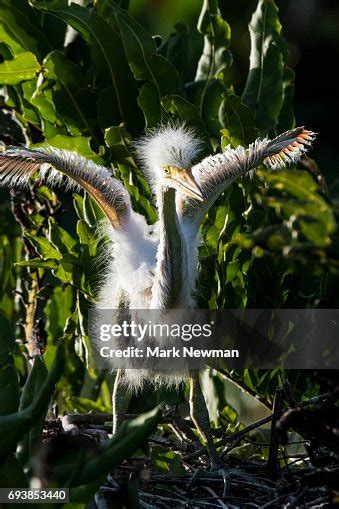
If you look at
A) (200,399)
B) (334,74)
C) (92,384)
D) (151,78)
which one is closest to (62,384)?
(92,384)

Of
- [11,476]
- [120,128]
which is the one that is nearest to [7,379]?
[11,476]

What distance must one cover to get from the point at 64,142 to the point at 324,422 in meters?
1.34

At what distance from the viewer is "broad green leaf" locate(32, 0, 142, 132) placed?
7.80 feet

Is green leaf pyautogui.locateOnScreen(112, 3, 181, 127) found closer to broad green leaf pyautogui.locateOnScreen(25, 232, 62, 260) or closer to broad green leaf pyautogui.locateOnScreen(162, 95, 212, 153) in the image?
broad green leaf pyautogui.locateOnScreen(162, 95, 212, 153)

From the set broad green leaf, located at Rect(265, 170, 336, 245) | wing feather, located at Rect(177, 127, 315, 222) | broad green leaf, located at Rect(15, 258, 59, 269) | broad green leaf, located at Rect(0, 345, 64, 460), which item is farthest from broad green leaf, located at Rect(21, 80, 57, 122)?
broad green leaf, located at Rect(265, 170, 336, 245)

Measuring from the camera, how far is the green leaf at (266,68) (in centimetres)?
244

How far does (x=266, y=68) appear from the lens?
2.48 metres

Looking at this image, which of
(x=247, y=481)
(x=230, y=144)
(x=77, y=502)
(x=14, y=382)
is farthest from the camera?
(x=230, y=144)

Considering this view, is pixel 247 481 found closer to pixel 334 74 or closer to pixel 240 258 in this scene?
pixel 240 258

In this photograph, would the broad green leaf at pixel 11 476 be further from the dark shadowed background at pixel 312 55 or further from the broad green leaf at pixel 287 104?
the dark shadowed background at pixel 312 55

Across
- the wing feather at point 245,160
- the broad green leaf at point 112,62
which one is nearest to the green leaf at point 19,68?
the broad green leaf at point 112,62

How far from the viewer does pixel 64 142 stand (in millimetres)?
2467

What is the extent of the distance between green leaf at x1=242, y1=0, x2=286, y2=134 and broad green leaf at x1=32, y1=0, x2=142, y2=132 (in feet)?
1.00

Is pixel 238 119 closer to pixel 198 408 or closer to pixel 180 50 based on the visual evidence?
pixel 180 50
